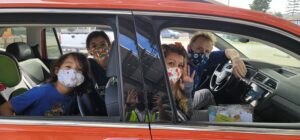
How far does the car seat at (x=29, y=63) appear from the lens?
12.8 feet

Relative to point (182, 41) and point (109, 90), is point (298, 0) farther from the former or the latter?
point (109, 90)

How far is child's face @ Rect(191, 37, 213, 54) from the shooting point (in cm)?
285

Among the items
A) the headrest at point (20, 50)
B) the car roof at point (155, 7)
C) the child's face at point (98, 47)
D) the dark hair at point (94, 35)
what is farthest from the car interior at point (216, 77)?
the child's face at point (98, 47)

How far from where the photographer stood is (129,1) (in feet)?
5.79

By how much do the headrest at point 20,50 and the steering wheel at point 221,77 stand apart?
2260mm

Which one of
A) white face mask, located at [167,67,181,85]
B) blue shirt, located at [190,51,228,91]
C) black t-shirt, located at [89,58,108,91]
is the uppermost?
white face mask, located at [167,67,181,85]

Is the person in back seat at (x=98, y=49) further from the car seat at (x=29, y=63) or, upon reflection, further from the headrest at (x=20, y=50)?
the headrest at (x=20, y=50)

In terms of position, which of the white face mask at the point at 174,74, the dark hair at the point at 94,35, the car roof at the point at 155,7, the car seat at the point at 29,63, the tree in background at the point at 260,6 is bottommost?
the car seat at the point at 29,63

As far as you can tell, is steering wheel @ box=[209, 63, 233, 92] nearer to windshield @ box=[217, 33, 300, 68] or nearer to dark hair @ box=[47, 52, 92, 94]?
windshield @ box=[217, 33, 300, 68]

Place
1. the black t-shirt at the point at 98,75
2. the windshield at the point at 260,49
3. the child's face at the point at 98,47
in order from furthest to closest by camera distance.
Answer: the child's face at the point at 98,47 < the black t-shirt at the point at 98,75 < the windshield at the point at 260,49

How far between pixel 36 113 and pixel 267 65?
213 centimetres

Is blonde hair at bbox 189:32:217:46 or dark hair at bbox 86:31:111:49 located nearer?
blonde hair at bbox 189:32:217:46

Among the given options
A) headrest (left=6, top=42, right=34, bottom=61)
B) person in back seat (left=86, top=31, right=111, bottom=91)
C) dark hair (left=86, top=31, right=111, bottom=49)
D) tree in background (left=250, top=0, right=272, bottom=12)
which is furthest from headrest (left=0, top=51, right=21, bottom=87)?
tree in background (left=250, top=0, right=272, bottom=12)

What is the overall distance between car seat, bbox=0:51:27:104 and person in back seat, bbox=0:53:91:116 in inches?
18.0
